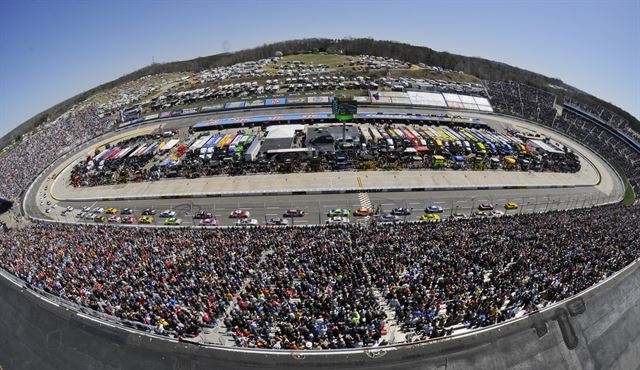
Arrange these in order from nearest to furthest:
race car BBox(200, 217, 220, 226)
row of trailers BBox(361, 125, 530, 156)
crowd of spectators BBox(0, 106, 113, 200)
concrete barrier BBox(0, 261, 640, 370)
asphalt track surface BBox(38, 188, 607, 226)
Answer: concrete barrier BBox(0, 261, 640, 370) → race car BBox(200, 217, 220, 226) → asphalt track surface BBox(38, 188, 607, 226) → row of trailers BBox(361, 125, 530, 156) → crowd of spectators BBox(0, 106, 113, 200)

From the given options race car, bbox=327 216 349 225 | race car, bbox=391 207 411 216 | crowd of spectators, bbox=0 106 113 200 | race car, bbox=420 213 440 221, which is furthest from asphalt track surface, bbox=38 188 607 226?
crowd of spectators, bbox=0 106 113 200

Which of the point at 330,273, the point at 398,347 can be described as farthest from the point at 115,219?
the point at 398,347

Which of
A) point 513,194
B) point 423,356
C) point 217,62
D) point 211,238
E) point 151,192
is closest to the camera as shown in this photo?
point 423,356

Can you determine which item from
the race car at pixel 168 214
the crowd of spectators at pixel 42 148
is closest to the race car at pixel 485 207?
the race car at pixel 168 214

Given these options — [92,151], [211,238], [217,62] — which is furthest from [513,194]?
[217,62]

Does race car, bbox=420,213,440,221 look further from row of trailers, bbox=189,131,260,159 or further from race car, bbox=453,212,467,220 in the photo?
row of trailers, bbox=189,131,260,159

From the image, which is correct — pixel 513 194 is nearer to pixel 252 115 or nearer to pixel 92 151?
pixel 252 115
